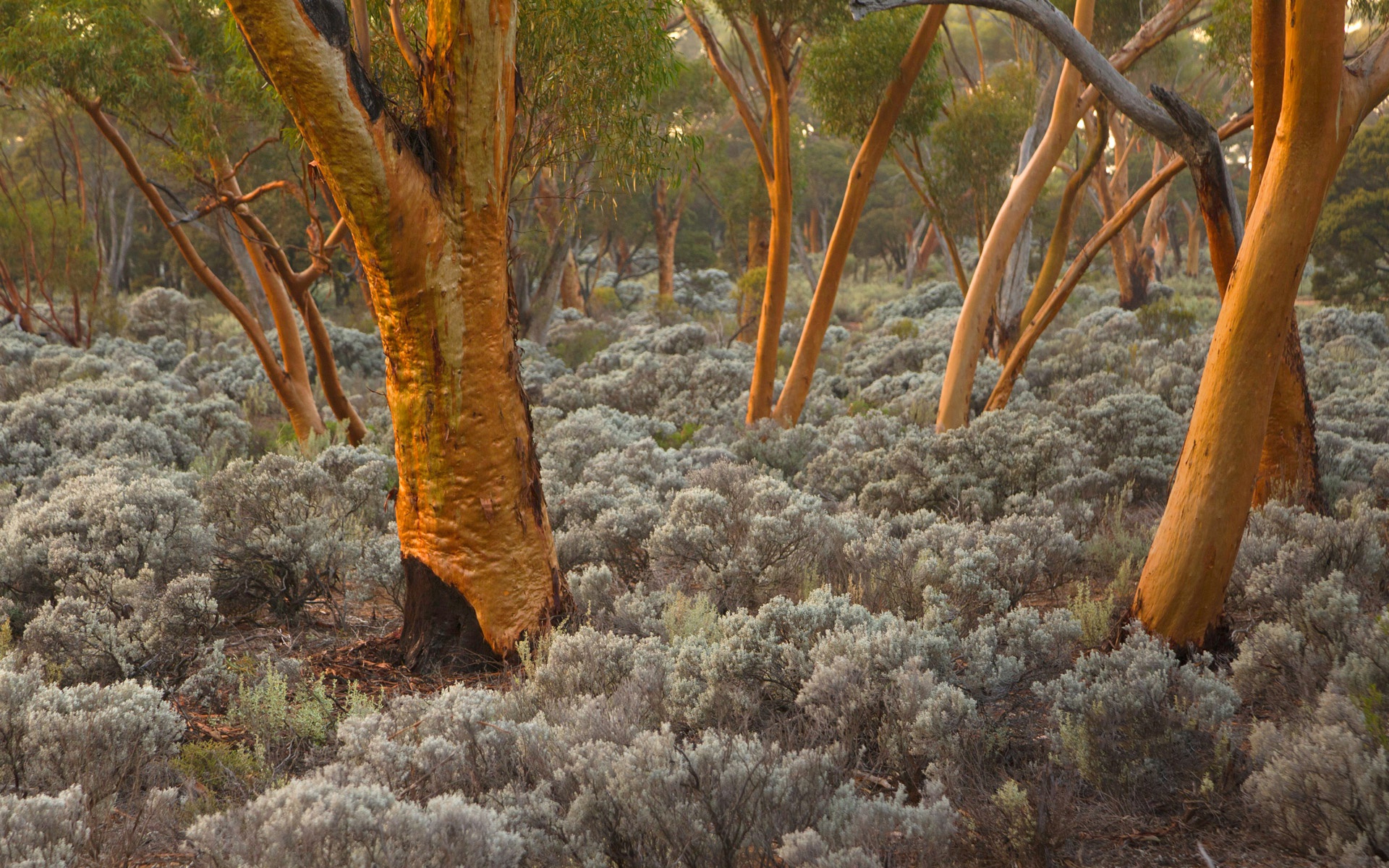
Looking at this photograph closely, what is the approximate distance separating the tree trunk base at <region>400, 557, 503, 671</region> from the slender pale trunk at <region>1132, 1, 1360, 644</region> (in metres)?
3.40

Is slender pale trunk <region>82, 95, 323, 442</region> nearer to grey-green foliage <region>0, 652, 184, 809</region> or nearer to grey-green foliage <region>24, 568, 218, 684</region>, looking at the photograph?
grey-green foliage <region>24, 568, 218, 684</region>

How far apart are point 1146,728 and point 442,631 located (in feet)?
11.0

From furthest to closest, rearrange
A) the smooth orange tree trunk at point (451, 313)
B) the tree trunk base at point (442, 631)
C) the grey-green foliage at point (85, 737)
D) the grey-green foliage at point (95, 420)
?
the grey-green foliage at point (95, 420) → the tree trunk base at point (442, 631) → the smooth orange tree trunk at point (451, 313) → the grey-green foliage at point (85, 737)

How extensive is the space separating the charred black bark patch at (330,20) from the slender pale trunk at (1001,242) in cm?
675

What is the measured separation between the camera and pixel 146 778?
343cm

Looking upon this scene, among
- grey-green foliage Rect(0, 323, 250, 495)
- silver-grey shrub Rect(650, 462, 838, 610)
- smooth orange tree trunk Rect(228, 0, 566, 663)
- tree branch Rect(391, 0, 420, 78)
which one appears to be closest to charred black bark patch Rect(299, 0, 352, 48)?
smooth orange tree trunk Rect(228, 0, 566, 663)

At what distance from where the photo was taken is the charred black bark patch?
397cm

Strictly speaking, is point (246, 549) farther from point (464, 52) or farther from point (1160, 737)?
point (1160, 737)

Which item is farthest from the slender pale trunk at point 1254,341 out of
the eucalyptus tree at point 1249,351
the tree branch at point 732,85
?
the tree branch at point 732,85

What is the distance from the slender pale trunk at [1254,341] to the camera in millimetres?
4262

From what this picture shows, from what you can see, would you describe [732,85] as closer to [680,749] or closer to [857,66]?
[857,66]

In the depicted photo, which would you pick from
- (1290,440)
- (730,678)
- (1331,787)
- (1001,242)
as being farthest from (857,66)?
(1331,787)

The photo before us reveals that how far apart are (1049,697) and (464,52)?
3995 mm

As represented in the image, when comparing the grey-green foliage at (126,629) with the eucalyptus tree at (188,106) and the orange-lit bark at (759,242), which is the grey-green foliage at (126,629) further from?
the orange-lit bark at (759,242)
